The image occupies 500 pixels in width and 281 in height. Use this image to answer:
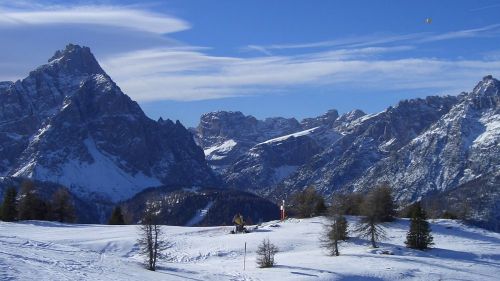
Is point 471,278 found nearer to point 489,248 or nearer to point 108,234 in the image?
point 489,248

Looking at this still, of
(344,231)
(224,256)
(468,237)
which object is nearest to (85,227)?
(224,256)

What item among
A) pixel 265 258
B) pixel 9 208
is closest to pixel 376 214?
pixel 265 258

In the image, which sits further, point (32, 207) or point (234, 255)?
point (32, 207)

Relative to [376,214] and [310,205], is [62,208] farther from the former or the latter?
[376,214]

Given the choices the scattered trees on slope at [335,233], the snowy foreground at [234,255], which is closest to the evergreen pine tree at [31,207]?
the snowy foreground at [234,255]

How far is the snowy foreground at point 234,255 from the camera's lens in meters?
55.2

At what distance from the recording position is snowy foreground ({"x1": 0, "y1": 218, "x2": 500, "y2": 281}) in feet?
181

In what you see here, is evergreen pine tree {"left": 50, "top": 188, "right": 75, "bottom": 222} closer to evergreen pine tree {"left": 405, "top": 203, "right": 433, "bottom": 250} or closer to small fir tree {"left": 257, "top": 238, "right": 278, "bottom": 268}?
small fir tree {"left": 257, "top": 238, "right": 278, "bottom": 268}

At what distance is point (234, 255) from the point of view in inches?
3137

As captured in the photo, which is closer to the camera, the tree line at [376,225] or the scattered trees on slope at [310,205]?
the tree line at [376,225]

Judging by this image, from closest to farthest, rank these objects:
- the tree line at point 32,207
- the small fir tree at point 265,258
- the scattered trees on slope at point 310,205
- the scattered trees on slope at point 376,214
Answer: the small fir tree at point 265,258, the scattered trees on slope at point 376,214, the tree line at point 32,207, the scattered trees on slope at point 310,205

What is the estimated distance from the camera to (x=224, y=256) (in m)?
79.3

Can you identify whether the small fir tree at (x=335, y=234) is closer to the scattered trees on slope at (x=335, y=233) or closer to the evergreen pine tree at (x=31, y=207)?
the scattered trees on slope at (x=335, y=233)

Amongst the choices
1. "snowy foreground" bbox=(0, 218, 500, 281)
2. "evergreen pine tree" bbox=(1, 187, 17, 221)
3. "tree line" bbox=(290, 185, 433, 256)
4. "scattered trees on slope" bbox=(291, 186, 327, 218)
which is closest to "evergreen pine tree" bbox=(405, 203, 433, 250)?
"tree line" bbox=(290, 185, 433, 256)
